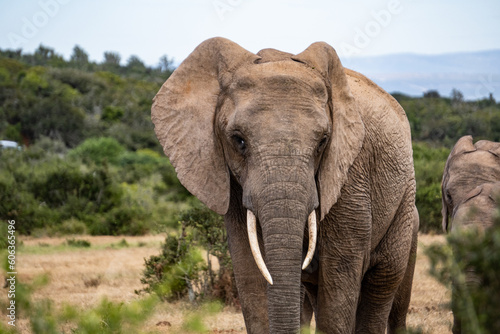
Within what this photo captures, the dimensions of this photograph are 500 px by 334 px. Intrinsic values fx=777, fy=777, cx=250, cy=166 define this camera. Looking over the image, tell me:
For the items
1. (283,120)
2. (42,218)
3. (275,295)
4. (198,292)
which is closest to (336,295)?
(275,295)

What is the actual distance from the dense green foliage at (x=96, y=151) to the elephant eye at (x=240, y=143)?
872 cm

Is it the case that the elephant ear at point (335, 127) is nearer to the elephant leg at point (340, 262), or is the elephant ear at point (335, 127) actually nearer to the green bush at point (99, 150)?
the elephant leg at point (340, 262)

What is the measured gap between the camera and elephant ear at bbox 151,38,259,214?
14.3 ft

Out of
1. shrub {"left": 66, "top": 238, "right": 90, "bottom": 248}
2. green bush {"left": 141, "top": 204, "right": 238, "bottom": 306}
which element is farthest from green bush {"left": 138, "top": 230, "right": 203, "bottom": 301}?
shrub {"left": 66, "top": 238, "right": 90, "bottom": 248}

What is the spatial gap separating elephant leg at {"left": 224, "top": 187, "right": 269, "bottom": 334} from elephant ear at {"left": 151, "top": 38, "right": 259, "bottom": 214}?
9.2 inches

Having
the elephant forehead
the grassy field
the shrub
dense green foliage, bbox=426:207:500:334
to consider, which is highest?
the elephant forehead

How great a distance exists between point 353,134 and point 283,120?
0.58 m

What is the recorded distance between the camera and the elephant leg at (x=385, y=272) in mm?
5352

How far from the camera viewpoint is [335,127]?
4.35m

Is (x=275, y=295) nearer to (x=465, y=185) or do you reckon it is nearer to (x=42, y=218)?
(x=465, y=185)

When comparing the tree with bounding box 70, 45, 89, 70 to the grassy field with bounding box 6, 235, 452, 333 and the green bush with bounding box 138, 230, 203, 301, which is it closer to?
the grassy field with bounding box 6, 235, 452, 333

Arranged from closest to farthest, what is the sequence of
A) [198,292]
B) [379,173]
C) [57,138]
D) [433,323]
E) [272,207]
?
[272,207]
[379,173]
[433,323]
[198,292]
[57,138]

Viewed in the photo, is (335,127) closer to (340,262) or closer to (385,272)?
(340,262)

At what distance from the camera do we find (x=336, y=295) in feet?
15.0
